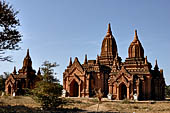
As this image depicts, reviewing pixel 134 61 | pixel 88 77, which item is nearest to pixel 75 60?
pixel 88 77

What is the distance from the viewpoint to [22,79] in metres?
54.4

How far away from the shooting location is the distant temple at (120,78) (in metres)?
41.5

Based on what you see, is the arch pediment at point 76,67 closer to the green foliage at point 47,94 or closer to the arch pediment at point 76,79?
the arch pediment at point 76,79

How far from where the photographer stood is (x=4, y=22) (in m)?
22.3

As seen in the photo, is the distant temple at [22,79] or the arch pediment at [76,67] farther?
the distant temple at [22,79]

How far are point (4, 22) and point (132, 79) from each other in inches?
980

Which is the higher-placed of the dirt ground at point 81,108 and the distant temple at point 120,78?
the distant temple at point 120,78

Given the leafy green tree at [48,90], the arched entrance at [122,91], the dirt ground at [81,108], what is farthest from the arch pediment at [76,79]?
the leafy green tree at [48,90]

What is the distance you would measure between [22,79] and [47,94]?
1192 inches

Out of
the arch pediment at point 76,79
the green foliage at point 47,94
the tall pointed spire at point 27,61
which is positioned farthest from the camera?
the tall pointed spire at point 27,61

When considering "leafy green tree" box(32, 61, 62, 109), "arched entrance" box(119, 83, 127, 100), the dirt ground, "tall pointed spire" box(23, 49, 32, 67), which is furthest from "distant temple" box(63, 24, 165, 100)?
"leafy green tree" box(32, 61, 62, 109)

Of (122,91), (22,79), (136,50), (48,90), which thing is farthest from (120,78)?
(22,79)

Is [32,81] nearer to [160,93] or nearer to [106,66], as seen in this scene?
[106,66]

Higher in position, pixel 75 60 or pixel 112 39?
pixel 112 39
